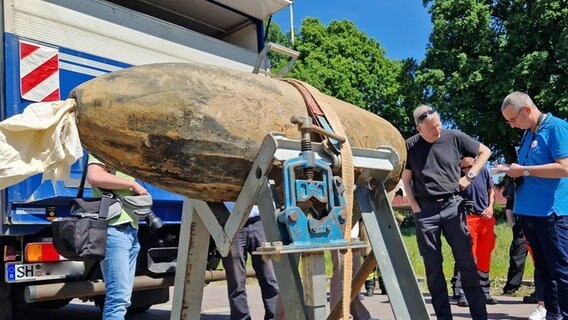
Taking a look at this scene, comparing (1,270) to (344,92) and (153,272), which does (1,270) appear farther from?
(344,92)

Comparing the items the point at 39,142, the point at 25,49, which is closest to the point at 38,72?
the point at 25,49

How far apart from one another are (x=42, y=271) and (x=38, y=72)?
1.54m

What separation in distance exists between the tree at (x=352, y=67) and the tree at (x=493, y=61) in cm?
551

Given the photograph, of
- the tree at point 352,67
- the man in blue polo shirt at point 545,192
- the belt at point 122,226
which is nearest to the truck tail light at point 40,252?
the belt at point 122,226

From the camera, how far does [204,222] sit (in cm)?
278

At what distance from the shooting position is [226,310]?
7156 mm

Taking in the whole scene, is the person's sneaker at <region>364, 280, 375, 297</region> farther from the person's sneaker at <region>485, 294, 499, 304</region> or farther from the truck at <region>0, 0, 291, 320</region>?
the truck at <region>0, 0, 291, 320</region>

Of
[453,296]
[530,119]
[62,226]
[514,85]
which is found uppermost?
[514,85]

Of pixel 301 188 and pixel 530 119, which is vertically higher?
pixel 530 119

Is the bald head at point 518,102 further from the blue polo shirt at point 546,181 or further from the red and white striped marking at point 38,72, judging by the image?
the red and white striped marking at point 38,72

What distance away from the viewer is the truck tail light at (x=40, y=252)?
463 centimetres

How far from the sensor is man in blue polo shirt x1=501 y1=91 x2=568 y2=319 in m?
4.21

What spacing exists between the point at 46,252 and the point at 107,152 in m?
2.71

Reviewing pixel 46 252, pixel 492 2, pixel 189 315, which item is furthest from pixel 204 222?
pixel 492 2
